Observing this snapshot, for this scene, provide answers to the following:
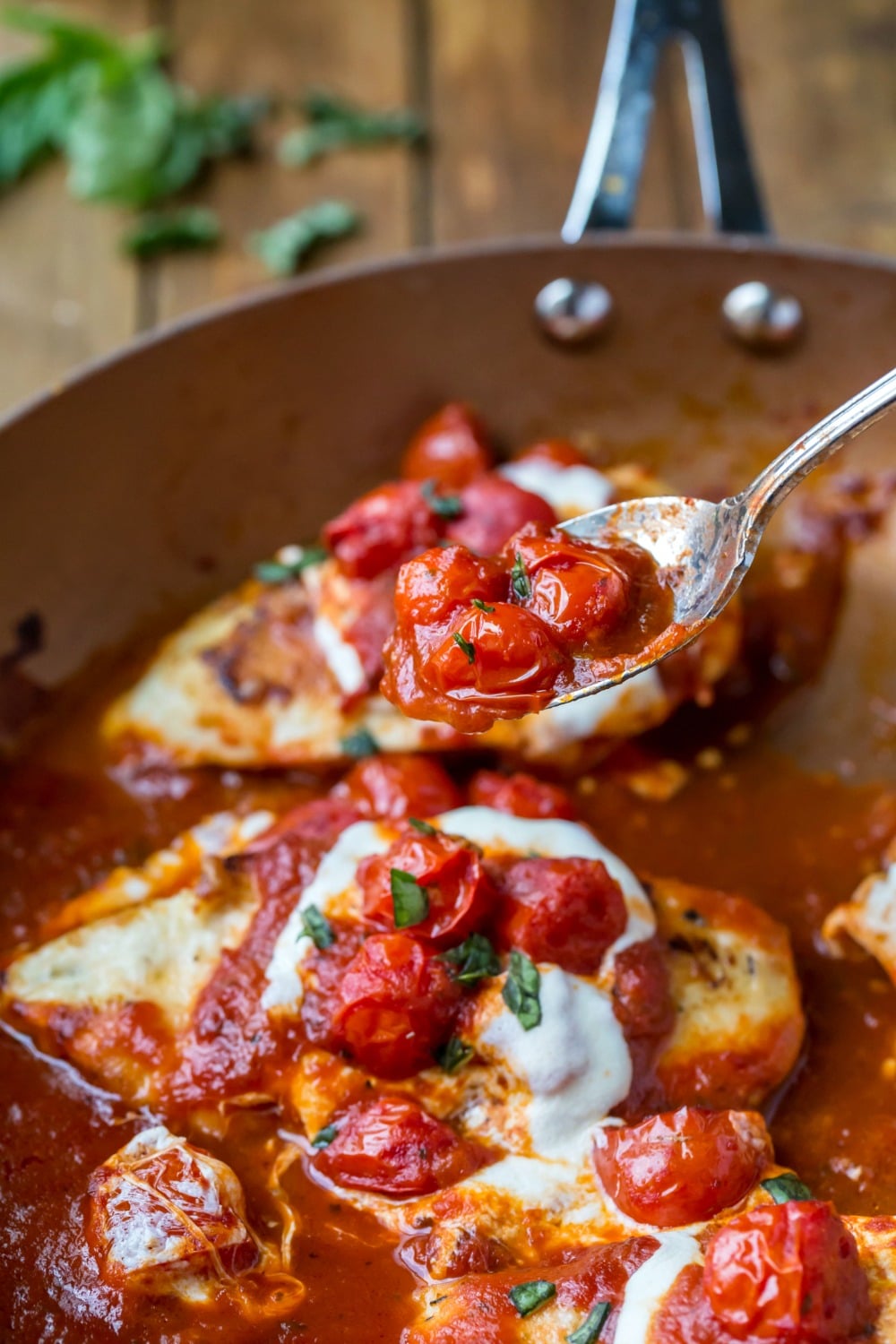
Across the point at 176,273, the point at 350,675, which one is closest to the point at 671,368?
the point at 350,675

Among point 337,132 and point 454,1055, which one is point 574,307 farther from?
point 454,1055

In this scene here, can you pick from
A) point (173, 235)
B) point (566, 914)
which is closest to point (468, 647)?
point (566, 914)

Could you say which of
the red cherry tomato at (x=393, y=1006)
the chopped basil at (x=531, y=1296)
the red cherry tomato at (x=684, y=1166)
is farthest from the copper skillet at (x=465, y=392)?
the chopped basil at (x=531, y=1296)

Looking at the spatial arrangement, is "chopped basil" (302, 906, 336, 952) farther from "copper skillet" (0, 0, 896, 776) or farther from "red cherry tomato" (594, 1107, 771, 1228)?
"copper skillet" (0, 0, 896, 776)

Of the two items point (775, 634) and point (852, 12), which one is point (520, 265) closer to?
point (775, 634)

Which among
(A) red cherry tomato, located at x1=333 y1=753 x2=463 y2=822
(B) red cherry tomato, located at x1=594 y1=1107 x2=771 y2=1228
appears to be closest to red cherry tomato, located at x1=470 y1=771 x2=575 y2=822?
(A) red cherry tomato, located at x1=333 y1=753 x2=463 y2=822

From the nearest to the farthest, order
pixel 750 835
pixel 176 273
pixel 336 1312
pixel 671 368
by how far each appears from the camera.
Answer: pixel 336 1312, pixel 750 835, pixel 671 368, pixel 176 273

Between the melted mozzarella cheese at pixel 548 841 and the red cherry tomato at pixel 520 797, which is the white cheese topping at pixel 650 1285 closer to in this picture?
the melted mozzarella cheese at pixel 548 841
